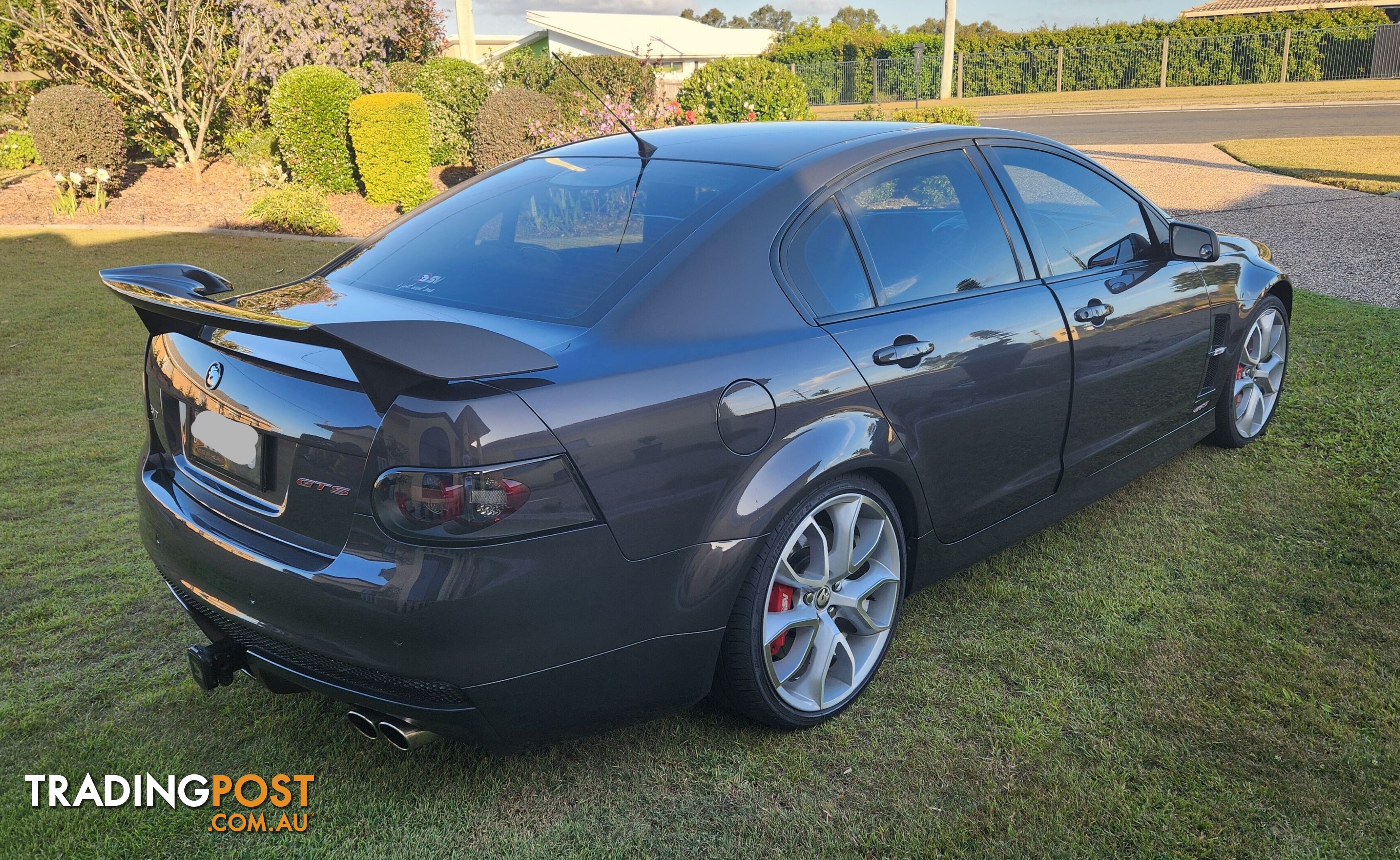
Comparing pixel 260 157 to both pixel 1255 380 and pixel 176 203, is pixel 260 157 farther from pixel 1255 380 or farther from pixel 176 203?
Answer: pixel 1255 380

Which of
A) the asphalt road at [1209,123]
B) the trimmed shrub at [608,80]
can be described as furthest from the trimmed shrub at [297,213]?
the asphalt road at [1209,123]

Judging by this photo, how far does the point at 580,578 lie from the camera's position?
7.30 ft

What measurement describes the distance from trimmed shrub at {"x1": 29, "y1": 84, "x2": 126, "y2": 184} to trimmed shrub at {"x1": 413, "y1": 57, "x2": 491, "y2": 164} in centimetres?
444

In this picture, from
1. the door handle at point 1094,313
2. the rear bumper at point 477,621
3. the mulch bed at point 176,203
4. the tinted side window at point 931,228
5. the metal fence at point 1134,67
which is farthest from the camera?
the metal fence at point 1134,67

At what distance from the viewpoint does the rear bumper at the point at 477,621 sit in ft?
6.97

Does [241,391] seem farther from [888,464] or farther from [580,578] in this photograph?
[888,464]

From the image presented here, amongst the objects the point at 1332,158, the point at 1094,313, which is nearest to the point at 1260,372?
the point at 1094,313

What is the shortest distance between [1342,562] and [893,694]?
75.0 inches

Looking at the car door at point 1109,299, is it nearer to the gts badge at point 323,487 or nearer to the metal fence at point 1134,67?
the gts badge at point 323,487

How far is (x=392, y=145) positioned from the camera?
43.4 ft

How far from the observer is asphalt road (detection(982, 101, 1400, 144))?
20.6 meters

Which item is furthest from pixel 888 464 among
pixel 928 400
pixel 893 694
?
pixel 893 694

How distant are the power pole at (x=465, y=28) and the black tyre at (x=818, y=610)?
1872 centimetres

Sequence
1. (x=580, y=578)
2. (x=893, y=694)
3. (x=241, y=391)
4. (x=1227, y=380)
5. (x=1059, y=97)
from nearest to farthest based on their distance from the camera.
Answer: (x=580, y=578), (x=241, y=391), (x=893, y=694), (x=1227, y=380), (x=1059, y=97)
